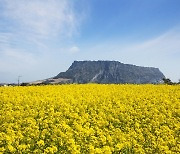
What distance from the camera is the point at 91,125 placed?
1205 cm

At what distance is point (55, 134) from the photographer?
31.7ft

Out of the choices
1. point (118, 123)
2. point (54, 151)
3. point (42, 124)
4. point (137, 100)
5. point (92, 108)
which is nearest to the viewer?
point (54, 151)

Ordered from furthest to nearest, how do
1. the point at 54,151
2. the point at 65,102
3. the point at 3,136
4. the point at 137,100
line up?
the point at 137,100
the point at 65,102
the point at 3,136
the point at 54,151

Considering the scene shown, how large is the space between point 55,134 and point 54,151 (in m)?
1.53

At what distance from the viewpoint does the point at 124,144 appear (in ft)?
30.5

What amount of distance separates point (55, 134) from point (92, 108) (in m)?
5.44

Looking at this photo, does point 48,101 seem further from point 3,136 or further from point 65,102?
point 3,136

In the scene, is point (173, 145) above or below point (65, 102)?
below

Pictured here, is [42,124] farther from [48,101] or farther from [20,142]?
[48,101]

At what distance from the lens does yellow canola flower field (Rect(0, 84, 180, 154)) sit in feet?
29.4

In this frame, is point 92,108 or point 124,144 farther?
point 92,108

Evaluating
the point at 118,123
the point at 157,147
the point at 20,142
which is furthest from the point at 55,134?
→ the point at 118,123

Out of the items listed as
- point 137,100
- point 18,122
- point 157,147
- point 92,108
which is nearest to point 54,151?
point 157,147

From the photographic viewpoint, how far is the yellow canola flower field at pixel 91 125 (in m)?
8.96
